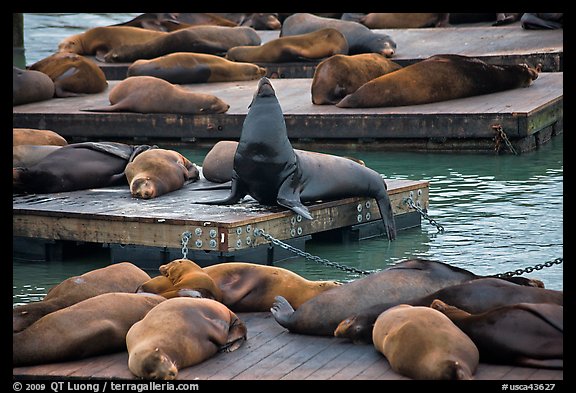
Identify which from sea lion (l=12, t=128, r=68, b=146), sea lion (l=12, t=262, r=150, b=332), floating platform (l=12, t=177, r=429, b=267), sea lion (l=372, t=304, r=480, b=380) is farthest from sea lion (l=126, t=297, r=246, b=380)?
sea lion (l=12, t=128, r=68, b=146)

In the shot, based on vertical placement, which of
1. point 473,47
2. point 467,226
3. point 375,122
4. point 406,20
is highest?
point 406,20

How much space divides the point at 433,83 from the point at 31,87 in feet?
15.4

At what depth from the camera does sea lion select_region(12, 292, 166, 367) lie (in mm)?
5461

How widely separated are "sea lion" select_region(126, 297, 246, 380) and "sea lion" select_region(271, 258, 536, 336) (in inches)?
11.2

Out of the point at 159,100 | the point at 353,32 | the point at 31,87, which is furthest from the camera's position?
the point at 353,32

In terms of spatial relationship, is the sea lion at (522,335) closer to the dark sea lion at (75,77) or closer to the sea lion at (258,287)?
the sea lion at (258,287)

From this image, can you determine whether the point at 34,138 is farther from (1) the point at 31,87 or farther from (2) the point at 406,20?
(2) the point at 406,20

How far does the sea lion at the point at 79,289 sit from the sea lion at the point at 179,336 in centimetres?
59

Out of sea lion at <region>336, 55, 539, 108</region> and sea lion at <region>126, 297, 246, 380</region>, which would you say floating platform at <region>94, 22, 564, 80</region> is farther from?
sea lion at <region>126, 297, 246, 380</region>

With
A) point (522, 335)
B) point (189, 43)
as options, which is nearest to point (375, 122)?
point (189, 43)

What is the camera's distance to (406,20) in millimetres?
19656

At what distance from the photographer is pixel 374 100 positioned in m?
13.3
